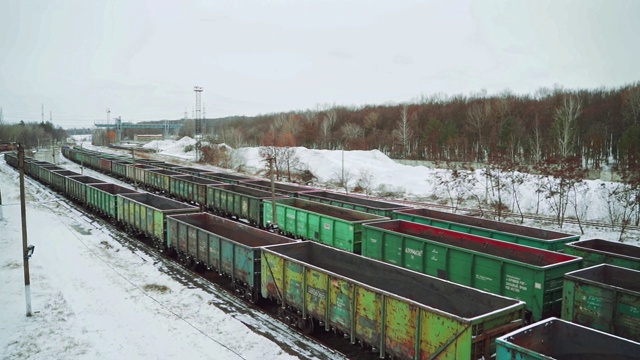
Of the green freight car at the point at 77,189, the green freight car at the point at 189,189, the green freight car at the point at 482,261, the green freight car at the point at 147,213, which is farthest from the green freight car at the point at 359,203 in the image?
the green freight car at the point at 77,189

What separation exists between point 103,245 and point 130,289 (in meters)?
7.30

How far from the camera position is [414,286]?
38.1 feet

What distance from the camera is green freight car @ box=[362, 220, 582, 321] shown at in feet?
41.4

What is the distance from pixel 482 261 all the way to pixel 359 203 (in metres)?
13.3

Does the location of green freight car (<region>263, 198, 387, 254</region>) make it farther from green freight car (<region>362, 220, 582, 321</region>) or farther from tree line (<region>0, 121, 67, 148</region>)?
tree line (<region>0, 121, 67, 148</region>)

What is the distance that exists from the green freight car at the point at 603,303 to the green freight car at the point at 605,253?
6.24ft

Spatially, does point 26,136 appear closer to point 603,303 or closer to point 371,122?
point 371,122

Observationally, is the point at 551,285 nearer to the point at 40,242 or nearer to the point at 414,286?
the point at 414,286

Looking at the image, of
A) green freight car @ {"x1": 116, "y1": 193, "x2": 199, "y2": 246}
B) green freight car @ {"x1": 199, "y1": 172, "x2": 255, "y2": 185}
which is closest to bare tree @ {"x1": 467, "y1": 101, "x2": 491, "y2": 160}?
green freight car @ {"x1": 199, "y1": 172, "x2": 255, "y2": 185}

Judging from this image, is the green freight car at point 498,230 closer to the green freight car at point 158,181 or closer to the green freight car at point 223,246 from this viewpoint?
the green freight car at point 223,246

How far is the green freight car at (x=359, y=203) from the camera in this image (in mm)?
23484

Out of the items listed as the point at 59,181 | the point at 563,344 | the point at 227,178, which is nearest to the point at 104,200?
the point at 227,178

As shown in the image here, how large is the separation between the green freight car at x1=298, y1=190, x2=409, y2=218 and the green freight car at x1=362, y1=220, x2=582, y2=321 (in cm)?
401

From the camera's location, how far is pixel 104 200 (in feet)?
89.5
